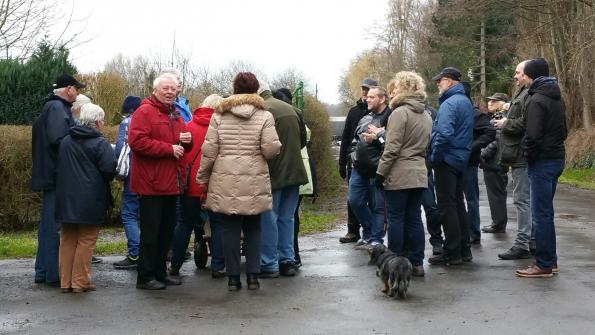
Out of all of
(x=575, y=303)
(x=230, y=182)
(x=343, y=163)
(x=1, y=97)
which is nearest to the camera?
(x=575, y=303)

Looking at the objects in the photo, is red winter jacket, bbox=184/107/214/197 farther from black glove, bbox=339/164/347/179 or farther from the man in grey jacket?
the man in grey jacket

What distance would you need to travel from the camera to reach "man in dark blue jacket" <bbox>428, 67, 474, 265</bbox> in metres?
8.00

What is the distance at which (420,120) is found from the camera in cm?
758

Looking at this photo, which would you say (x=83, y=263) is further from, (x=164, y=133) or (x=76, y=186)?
(x=164, y=133)

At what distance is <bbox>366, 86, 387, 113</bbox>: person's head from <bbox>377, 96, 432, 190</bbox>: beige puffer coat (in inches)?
37.8

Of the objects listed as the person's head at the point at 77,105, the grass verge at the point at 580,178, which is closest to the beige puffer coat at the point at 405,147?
the person's head at the point at 77,105

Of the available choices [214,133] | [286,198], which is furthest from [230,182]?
[286,198]

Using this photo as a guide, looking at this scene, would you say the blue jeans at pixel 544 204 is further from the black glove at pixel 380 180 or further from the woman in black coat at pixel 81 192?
the woman in black coat at pixel 81 192

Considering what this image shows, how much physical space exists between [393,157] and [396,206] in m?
0.50

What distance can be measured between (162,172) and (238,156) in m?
0.72

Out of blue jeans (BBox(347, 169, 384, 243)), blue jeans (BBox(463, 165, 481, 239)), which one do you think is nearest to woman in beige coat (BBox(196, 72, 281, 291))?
blue jeans (BBox(347, 169, 384, 243))

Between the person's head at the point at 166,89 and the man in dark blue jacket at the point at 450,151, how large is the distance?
275cm

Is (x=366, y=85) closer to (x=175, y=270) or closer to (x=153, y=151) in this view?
(x=175, y=270)

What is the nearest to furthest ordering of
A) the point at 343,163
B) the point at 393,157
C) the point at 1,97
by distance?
the point at 393,157 → the point at 343,163 → the point at 1,97
